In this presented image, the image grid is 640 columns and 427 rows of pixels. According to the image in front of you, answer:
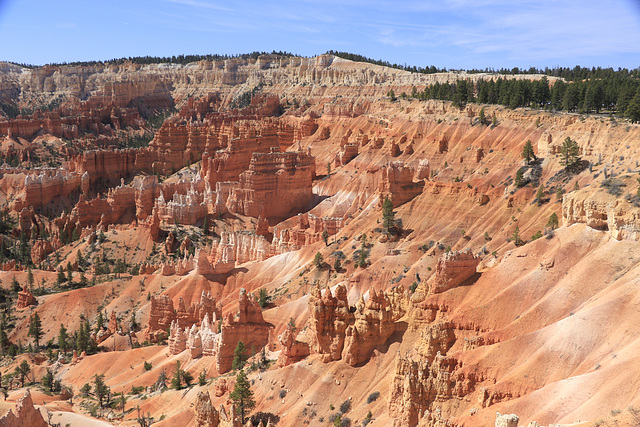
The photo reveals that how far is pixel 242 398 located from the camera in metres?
42.1

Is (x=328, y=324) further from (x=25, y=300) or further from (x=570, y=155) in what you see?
(x=25, y=300)

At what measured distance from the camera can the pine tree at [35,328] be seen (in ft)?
238

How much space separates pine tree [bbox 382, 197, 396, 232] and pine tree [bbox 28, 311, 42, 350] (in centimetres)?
4162

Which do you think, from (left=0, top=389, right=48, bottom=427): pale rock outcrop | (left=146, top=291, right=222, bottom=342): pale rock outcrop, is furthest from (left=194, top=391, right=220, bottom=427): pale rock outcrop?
(left=146, top=291, right=222, bottom=342): pale rock outcrop

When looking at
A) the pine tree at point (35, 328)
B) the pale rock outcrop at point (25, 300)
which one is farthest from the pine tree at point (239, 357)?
the pale rock outcrop at point (25, 300)

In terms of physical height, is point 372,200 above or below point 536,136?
below

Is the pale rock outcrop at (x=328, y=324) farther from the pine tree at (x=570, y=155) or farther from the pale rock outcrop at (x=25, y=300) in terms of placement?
the pale rock outcrop at (x=25, y=300)

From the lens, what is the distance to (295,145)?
135500mm

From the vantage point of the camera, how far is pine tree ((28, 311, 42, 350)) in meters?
72.4

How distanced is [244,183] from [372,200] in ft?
Answer: 83.0

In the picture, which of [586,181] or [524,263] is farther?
[586,181]

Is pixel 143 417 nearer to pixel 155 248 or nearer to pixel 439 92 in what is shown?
pixel 155 248

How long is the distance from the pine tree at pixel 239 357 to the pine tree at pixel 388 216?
82.8 feet

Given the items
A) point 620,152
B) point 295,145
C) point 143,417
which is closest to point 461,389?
point 143,417
